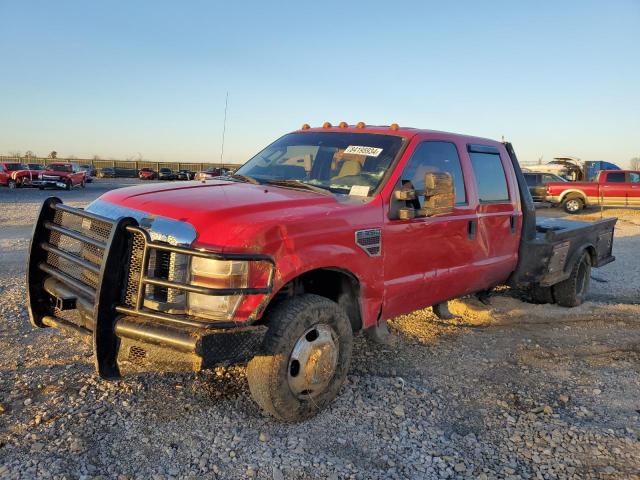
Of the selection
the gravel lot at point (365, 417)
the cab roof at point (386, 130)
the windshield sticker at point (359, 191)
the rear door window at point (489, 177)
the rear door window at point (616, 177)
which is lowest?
the gravel lot at point (365, 417)

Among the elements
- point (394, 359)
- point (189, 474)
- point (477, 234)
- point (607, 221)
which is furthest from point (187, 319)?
point (607, 221)

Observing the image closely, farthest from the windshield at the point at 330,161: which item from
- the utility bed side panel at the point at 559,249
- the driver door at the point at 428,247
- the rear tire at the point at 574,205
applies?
the rear tire at the point at 574,205

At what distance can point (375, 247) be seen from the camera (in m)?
3.68

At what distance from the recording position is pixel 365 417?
350 centimetres

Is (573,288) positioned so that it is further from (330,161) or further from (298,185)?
(298,185)

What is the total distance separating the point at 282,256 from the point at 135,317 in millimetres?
907

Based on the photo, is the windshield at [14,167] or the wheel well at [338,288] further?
the windshield at [14,167]

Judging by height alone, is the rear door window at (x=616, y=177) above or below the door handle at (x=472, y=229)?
above

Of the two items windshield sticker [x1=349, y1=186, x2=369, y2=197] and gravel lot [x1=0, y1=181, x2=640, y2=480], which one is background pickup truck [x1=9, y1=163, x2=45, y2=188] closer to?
gravel lot [x1=0, y1=181, x2=640, y2=480]

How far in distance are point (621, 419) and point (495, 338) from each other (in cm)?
172

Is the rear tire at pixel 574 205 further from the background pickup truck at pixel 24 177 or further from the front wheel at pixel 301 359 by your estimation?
the background pickup truck at pixel 24 177

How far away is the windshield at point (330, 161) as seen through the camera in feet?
13.2

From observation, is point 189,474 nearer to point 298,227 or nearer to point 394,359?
point 298,227

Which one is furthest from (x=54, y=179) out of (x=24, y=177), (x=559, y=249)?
(x=559, y=249)
